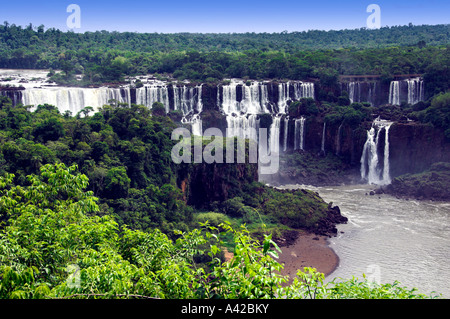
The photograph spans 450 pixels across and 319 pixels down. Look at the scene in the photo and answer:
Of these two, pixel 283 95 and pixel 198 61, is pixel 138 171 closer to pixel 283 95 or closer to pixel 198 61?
pixel 283 95

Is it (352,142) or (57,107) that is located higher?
(57,107)

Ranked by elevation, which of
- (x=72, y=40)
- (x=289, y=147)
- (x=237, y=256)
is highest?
(x=72, y=40)

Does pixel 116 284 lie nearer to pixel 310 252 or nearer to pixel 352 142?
pixel 310 252

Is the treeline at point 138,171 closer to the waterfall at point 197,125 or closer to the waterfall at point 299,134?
the waterfall at point 197,125

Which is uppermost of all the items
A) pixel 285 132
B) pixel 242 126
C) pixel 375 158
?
pixel 242 126

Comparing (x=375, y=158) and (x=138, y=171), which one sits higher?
(x=138, y=171)

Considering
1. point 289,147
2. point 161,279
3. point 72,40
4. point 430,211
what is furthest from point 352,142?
point 72,40

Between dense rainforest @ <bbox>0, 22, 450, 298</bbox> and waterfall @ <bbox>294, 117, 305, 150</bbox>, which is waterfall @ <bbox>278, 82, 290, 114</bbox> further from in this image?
waterfall @ <bbox>294, 117, 305, 150</bbox>

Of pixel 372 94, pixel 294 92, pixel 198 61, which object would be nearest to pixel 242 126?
pixel 294 92
